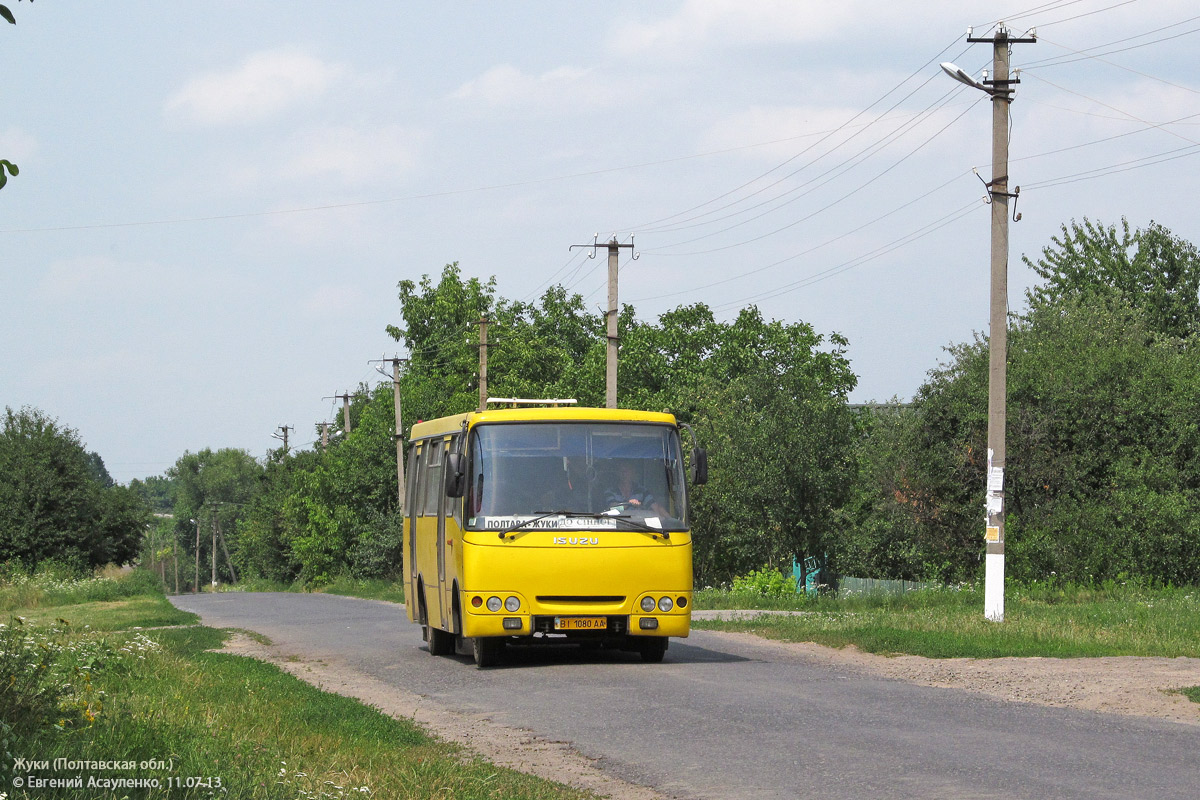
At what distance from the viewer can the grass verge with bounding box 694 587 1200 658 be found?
16516mm

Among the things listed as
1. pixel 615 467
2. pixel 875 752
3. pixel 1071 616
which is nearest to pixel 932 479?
pixel 1071 616

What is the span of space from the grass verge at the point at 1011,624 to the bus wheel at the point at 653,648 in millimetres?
2768

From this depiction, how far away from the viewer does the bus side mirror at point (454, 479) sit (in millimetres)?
15883

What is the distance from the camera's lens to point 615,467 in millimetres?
16172

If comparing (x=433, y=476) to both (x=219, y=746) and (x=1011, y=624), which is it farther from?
(x=219, y=746)

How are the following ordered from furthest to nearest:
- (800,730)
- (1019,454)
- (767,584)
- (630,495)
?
(767,584) → (1019,454) → (630,495) → (800,730)

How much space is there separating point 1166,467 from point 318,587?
4922 cm

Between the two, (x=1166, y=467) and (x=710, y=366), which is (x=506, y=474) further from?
(x=710, y=366)

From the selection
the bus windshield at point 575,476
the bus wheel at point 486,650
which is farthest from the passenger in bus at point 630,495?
the bus wheel at point 486,650

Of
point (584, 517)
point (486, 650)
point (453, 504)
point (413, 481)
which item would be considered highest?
point (413, 481)

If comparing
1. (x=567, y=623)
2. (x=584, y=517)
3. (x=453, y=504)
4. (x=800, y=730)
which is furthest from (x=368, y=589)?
(x=800, y=730)

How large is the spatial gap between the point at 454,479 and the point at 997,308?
9.87m

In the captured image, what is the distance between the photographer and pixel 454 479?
15906 millimetres

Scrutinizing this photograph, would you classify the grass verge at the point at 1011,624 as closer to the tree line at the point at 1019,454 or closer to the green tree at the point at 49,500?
the tree line at the point at 1019,454
